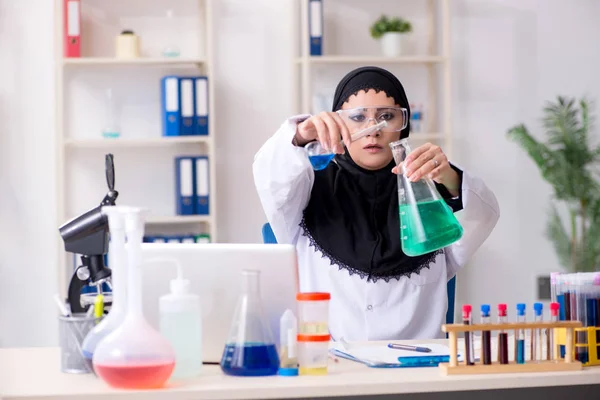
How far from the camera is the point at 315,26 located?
3871 millimetres

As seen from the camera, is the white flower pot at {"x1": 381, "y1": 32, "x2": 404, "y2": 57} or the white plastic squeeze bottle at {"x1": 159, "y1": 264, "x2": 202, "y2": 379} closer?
the white plastic squeeze bottle at {"x1": 159, "y1": 264, "x2": 202, "y2": 379}

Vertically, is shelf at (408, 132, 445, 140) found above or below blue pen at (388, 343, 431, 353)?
above

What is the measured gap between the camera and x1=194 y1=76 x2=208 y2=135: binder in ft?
12.3

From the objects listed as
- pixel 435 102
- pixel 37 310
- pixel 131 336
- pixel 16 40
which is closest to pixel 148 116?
pixel 16 40

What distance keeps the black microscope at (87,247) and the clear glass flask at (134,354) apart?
0.24 metres

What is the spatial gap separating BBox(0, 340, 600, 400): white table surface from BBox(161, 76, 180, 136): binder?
2.37m

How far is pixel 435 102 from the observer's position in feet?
13.6

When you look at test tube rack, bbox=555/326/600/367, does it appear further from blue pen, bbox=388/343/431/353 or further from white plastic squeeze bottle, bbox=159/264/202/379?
white plastic squeeze bottle, bbox=159/264/202/379

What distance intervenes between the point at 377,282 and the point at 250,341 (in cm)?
79

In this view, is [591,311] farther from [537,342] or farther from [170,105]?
[170,105]

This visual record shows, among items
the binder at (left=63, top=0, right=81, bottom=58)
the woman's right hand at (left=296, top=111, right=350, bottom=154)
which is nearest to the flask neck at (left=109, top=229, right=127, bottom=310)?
the woman's right hand at (left=296, top=111, right=350, bottom=154)

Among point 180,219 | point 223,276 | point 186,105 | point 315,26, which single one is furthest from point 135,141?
point 223,276

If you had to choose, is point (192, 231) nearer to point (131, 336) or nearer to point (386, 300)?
point (386, 300)

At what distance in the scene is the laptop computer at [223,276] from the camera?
147 centimetres
